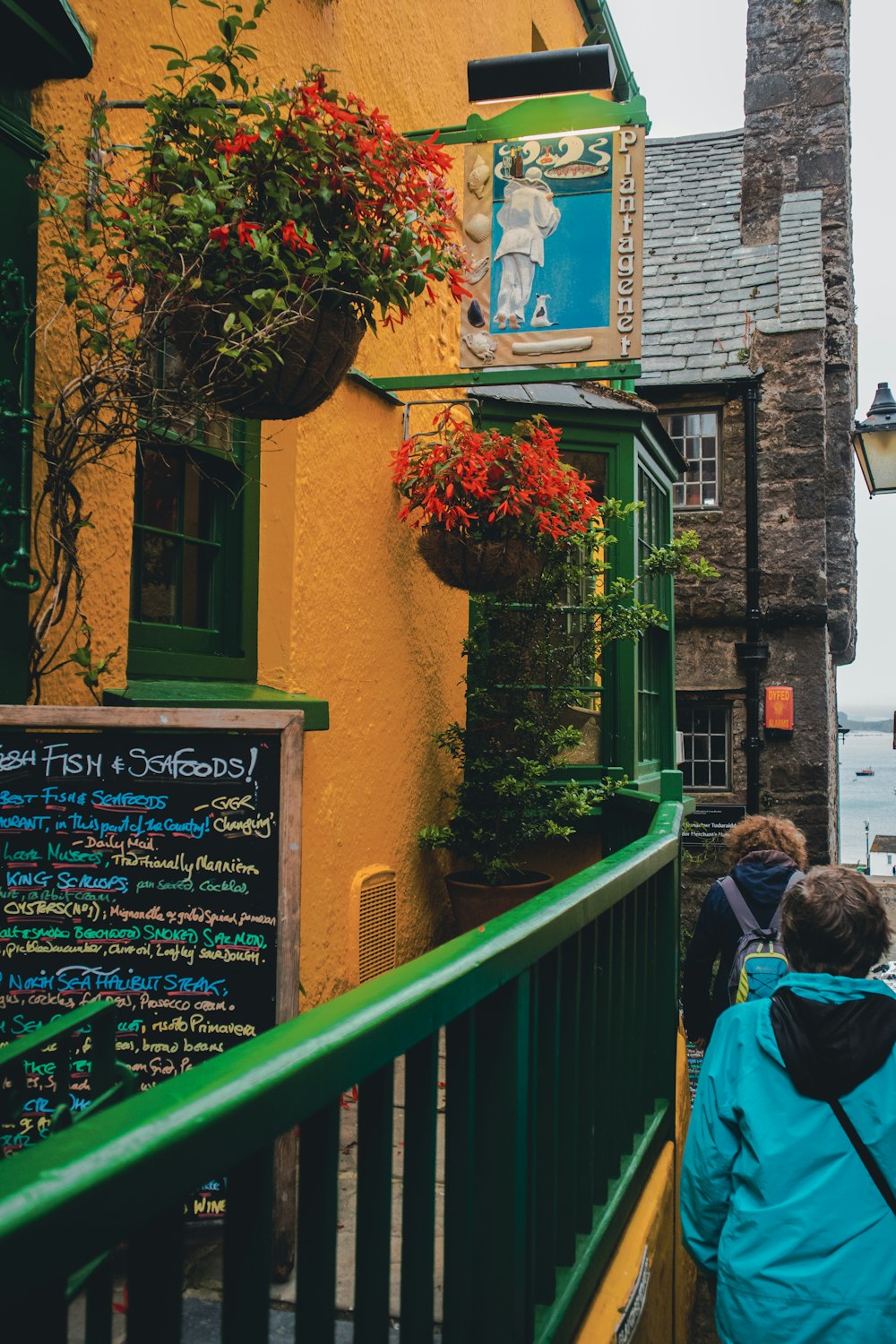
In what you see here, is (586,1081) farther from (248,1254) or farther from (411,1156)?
(248,1254)

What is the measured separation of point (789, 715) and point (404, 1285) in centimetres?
1226

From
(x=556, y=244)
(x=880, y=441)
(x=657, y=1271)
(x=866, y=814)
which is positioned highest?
(x=556, y=244)

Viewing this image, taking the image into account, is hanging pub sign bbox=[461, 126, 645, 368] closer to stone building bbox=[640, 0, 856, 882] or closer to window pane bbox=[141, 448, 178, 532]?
window pane bbox=[141, 448, 178, 532]

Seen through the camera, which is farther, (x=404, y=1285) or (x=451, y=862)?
(x=451, y=862)

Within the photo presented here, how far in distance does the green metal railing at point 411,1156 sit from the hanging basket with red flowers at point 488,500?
2.38 m

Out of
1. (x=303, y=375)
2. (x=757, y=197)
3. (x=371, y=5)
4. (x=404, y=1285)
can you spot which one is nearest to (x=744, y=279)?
(x=757, y=197)

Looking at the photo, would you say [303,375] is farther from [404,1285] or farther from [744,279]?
[744,279]

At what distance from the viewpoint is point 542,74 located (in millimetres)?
5129

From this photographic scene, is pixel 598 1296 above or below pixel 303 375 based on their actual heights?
below

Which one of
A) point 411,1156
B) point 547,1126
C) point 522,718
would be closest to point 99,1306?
point 411,1156

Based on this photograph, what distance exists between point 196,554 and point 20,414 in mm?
1235

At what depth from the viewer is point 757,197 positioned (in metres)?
14.6

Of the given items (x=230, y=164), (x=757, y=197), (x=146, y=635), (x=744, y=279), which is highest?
(x=757, y=197)

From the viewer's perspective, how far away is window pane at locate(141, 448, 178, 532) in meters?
3.88
